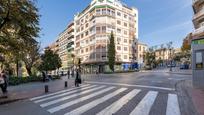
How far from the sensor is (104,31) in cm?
6184

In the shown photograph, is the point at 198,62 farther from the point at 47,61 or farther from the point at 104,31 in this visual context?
the point at 104,31

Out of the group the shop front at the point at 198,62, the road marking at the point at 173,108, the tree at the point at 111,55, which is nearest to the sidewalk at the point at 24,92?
the road marking at the point at 173,108

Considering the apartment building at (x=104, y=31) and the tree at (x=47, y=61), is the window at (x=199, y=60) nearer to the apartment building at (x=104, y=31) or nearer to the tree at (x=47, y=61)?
the tree at (x=47, y=61)

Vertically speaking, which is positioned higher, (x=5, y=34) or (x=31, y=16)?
(x=31, y=16)

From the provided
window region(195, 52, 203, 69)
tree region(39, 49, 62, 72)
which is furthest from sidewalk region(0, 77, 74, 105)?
tree region(39, 49, 62, 72)

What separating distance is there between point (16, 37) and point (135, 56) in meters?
59.7

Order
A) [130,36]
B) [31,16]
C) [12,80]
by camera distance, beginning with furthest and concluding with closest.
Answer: [130,36]
[12,80]
[31,16]

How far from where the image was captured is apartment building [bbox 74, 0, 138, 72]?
62.0 m

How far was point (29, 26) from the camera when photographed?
16547 mm

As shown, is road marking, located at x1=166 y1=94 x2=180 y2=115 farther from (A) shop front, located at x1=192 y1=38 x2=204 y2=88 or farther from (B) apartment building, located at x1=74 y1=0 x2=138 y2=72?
(B) apartment building, located at x1=74 y1=0 x2=138 y2=72

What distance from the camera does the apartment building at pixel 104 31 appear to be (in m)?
62.0

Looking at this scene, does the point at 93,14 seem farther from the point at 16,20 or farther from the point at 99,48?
the point at 16,20

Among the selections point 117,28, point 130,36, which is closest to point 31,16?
point 117,28

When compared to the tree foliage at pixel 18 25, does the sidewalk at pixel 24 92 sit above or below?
below
